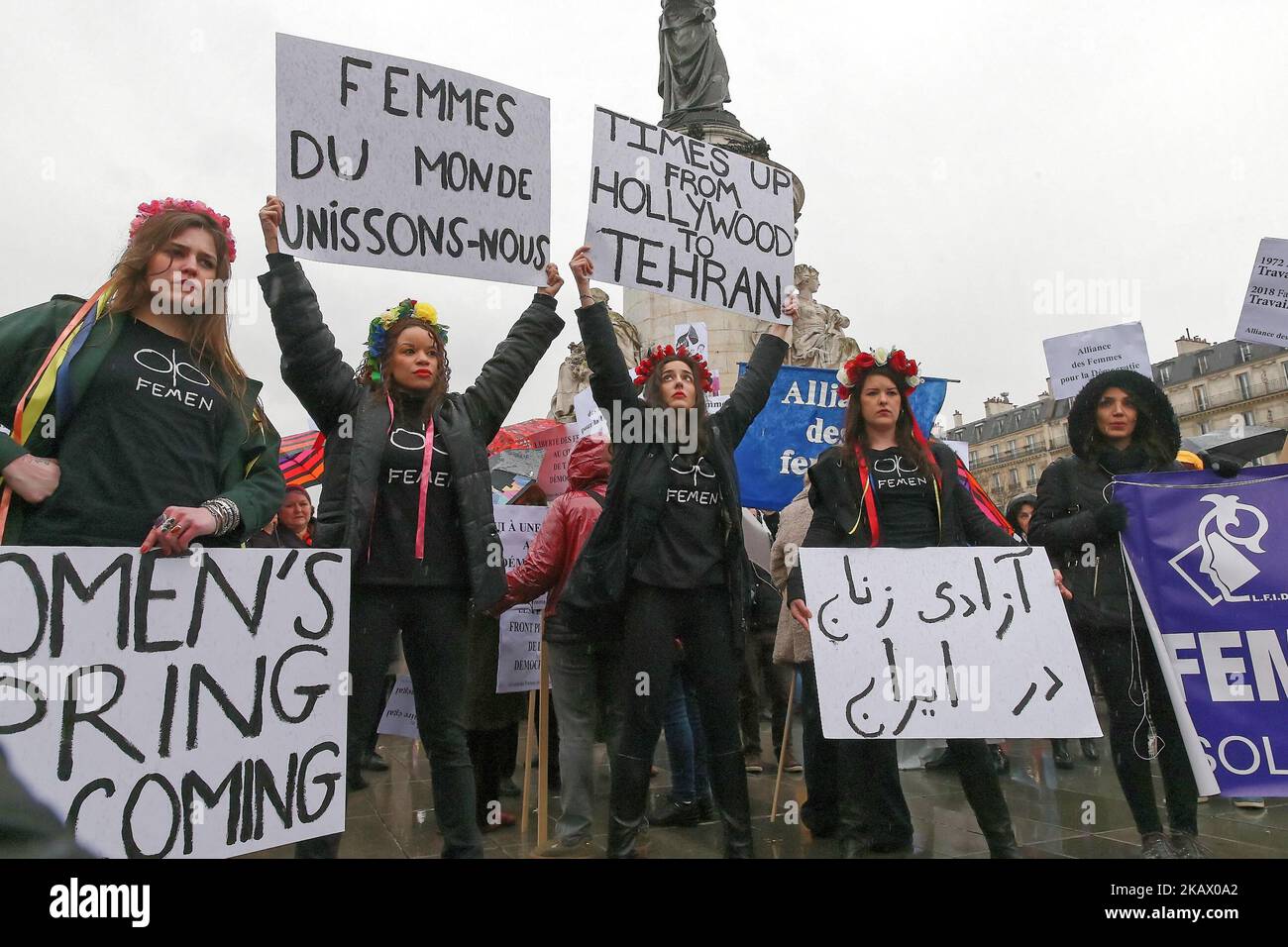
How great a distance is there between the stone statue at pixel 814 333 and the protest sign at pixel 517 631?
30.3ft

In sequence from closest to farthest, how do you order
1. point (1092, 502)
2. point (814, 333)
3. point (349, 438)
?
point (349, 438), point (1092, 502), point (814, 333)

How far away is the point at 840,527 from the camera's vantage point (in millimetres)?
3689

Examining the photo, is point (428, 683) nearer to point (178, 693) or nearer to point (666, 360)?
point (178, 693)

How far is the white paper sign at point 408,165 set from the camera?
11.9 feet

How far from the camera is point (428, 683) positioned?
3.04 m

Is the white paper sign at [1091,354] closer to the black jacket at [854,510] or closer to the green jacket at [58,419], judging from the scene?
the black jacket at [854,510]

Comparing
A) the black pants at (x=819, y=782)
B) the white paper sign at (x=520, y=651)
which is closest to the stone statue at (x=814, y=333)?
the white paper sign at (x=520, y=651)

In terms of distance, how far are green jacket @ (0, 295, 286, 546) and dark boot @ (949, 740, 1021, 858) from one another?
2.69 m

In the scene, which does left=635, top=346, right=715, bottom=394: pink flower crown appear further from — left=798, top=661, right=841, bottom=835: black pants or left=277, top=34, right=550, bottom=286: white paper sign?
left=798, top=661, right=841, bottom=835: black pants

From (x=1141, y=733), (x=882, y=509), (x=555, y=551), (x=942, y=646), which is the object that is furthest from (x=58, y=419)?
(x=1141, y=733)

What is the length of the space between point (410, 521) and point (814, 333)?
38.5 feet

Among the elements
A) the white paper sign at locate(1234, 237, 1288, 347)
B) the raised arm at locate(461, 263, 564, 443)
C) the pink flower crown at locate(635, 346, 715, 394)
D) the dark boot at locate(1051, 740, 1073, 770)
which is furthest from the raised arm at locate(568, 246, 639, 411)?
the white paper sign at locate(1234, 237, 1288, 347)

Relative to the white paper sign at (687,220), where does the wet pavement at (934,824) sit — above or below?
below
